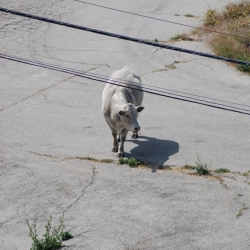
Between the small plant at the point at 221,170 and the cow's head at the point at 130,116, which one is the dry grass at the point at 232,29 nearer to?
the small plant at the point at 221,170

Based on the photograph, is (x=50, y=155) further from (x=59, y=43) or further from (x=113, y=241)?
(x=59, y=43)

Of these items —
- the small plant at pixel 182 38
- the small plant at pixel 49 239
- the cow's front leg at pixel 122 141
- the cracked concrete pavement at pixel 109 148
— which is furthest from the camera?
the small plant at pixel 182 38

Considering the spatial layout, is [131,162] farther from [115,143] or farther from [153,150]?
[153,150]

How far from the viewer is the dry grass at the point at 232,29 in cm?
2020

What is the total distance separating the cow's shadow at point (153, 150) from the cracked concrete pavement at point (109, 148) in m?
0.02

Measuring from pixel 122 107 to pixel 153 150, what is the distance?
1.52m

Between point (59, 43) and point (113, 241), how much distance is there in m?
13.0

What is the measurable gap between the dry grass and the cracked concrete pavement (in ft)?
1.62

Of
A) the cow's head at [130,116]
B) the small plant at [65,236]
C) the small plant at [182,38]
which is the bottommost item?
the small plant at [65,236]

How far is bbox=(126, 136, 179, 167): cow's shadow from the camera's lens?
13.9 metres

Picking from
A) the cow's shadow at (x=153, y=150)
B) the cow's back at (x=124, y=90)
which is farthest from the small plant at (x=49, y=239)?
the cow's back at (x=124, y=90)

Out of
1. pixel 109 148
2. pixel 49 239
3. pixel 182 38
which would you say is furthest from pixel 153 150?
pixel 182 38

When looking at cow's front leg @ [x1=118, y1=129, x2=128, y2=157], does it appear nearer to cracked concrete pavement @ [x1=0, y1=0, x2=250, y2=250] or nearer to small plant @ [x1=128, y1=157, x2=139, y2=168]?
cracked concrete pavement @ [x1=0, y1=0, x2=250, y2=250]

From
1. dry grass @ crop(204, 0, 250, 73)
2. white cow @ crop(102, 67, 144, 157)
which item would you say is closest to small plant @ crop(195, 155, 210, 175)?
white cow @ crop(102, 67, 144, 157)
